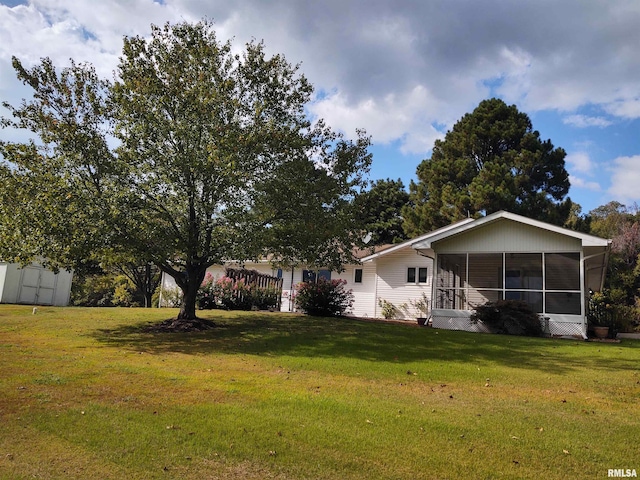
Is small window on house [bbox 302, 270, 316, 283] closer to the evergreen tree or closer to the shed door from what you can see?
the evergreen tree

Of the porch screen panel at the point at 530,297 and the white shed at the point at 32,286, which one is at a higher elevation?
the porch screen panel at the point at 530,297

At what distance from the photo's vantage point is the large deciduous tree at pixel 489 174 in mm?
29625

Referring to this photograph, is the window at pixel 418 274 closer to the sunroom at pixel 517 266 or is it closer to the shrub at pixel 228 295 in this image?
the sunroom at pixel 517 266

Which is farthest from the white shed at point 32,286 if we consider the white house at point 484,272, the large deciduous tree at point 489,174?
the large deciduous tree at point 489,174

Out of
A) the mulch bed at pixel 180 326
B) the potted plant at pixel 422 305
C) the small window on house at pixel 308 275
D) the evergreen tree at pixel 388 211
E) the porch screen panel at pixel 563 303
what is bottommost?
the mulch bed at pixel 180 326

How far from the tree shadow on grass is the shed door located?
55.1 ft

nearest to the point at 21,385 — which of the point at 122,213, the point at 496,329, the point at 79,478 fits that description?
the point at 79,478

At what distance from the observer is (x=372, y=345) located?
11.9 meters

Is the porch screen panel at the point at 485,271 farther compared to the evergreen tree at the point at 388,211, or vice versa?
the evergreen tree at the point at 388,211

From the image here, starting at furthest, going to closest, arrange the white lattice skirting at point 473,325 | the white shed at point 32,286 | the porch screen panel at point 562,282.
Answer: the white shed at point 32,286, the porch screen panel at point 562,282, the white lattice skirting at point 473,325

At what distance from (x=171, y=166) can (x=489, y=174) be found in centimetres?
2341

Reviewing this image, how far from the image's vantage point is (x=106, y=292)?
39.3 m

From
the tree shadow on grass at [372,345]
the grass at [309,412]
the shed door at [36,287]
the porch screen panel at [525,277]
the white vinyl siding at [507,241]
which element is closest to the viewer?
the grass at [309,412]

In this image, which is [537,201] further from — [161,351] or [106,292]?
[106,292]
